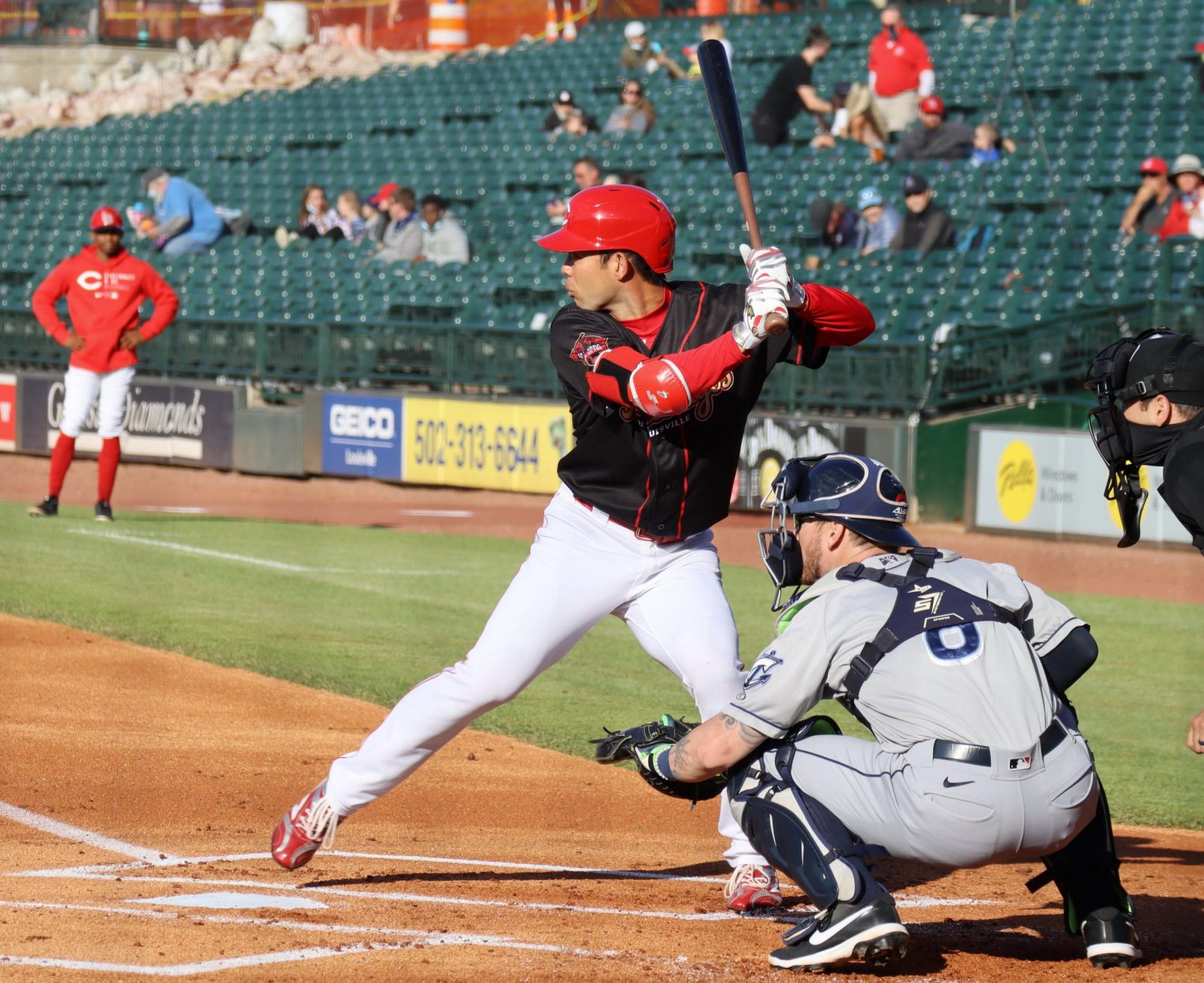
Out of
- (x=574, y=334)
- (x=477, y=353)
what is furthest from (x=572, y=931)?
(x=477, y=353)

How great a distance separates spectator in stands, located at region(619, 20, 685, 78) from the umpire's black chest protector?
804 inches

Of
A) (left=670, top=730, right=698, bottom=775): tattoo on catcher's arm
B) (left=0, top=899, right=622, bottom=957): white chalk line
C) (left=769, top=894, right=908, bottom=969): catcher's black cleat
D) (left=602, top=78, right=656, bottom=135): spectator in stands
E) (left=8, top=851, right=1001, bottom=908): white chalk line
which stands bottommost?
(left=8, top=851, right=1001, bottom=908): white chalk line

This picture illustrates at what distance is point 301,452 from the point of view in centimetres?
1898

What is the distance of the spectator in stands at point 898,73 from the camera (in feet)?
62.7

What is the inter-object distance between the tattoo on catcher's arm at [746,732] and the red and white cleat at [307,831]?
1329mm

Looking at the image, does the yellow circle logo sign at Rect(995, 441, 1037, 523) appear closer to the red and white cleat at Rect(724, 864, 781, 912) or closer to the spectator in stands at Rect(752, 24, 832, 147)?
the spectator in stands at Rect(752, 24, 832, 147)

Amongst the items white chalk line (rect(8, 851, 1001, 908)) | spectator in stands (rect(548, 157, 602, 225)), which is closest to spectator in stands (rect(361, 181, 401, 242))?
spectator in stands (rect(548, 157, 602, 225))

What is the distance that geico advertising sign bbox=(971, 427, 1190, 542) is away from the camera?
1399cm

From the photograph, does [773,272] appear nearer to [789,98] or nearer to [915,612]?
[915,612]

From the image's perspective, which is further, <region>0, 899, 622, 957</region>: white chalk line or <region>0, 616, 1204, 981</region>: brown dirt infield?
<region>0, 899, 622, 957</region>: white chalk line

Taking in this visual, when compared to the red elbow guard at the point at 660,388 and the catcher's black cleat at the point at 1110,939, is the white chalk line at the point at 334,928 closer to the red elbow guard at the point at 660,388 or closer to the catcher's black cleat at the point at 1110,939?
the catcher's black cleat at the point at 1110,939

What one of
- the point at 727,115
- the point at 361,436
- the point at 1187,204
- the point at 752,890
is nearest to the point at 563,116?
the point at 361,436

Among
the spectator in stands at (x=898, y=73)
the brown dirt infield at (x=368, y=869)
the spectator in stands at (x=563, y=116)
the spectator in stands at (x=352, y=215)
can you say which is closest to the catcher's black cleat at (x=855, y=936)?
the brown dirt infield at (x=368, y=869)

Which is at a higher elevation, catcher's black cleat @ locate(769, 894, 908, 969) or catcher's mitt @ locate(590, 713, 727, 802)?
catcher's mitt @ locate(590, 713, 727, 802)
